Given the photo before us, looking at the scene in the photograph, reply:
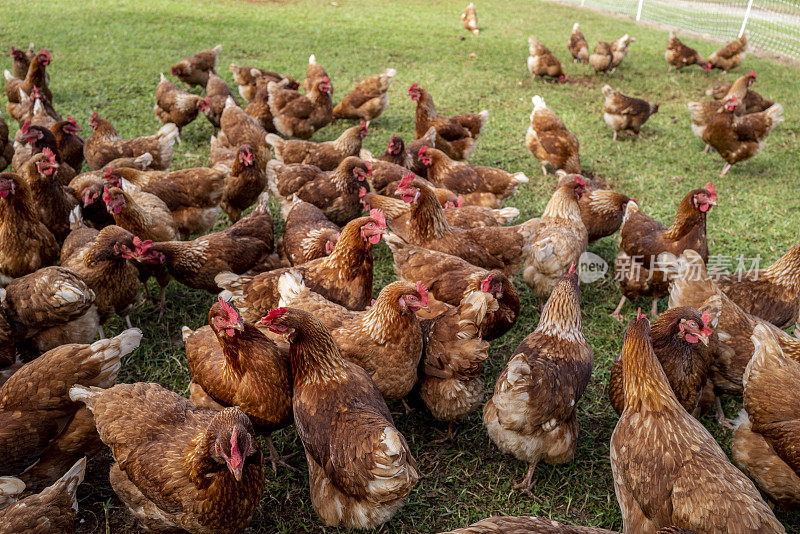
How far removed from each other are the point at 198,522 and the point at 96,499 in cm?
116

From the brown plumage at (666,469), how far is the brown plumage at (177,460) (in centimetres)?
232

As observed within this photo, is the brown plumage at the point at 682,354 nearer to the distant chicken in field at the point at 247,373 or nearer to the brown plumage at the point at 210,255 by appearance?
the distant chicken in field at the point at 247,373

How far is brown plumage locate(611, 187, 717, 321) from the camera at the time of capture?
5215 mm

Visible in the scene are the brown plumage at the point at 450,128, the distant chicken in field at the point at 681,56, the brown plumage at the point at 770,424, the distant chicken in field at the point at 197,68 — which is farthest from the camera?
the distant chicken in field at the point at 681,56

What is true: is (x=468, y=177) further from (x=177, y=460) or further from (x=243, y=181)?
(x=177, y=460)

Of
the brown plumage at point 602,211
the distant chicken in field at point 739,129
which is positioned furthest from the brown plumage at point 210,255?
the distant chicken in field at point 739,129

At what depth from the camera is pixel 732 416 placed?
4.53 meters

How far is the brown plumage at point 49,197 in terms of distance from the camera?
5273 mm

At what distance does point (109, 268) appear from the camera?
458cm

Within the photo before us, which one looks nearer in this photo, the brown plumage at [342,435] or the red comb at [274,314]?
the brown plumage at [342,435]

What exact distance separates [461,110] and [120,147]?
20.4 feet

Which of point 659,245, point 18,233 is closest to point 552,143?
point 659,245

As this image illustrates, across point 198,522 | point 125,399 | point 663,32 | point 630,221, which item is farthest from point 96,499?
point 663,32

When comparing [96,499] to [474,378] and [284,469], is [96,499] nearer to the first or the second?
[284,469]
